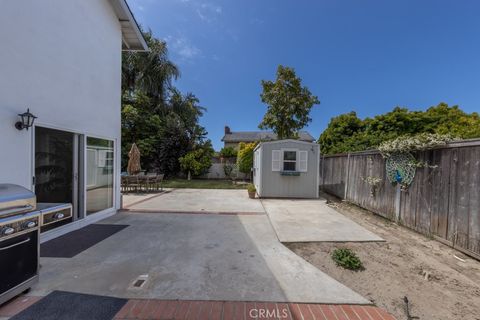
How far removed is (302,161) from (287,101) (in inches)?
314

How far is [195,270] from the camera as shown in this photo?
2805mm

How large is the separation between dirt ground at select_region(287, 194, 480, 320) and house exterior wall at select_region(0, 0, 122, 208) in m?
5.15

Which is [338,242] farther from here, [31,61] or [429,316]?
[31,61]

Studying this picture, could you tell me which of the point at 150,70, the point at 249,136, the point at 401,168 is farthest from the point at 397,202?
the point at 249,136

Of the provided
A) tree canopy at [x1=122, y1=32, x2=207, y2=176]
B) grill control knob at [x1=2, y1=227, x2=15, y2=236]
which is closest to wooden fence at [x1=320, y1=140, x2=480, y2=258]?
grill control knob at [x1=2, y1=227, x2=15, y2=236]

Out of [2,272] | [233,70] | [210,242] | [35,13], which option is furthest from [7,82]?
[233,70]

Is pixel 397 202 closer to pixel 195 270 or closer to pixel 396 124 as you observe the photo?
pixel 195 270

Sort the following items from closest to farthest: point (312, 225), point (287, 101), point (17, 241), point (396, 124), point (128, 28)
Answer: point (17, 241) < point (312, 225) < point (128, 28) < point (396, 124) < point (287, 101)

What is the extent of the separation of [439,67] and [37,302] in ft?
51.4

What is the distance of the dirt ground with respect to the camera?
2.16 meters

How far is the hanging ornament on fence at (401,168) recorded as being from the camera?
4680mm

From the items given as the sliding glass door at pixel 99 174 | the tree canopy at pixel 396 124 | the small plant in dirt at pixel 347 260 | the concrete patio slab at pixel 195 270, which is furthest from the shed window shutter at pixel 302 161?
the sliding glass door at pixel 99 174

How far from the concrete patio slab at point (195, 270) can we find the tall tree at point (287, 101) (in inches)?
481

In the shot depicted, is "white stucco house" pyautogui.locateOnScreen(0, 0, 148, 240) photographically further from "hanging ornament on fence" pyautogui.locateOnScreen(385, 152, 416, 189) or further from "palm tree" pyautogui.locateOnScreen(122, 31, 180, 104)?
"palm tree" pyautogui.locateOnScreen(122, 31, 180, 104)
